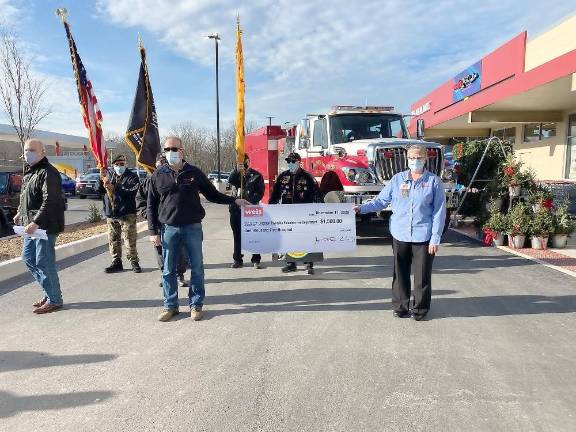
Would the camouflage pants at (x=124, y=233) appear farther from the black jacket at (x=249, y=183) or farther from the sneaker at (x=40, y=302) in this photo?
the sneaker at (x=40, y=302)

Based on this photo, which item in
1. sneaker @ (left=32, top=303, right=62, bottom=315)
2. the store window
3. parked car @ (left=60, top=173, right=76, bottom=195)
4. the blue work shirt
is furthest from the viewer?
parked car @ (left=60, top=173, right=76, bottom=195)

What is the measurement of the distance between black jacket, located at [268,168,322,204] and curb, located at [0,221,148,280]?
4.18m

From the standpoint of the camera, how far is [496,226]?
869cm

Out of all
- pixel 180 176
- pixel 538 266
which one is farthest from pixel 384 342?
pixel 538 266

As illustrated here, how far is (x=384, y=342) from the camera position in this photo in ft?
13.5

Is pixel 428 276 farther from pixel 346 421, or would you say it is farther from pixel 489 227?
pixel 489 227

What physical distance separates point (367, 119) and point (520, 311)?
6.26 metres

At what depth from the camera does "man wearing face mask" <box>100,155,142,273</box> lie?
22.0ft

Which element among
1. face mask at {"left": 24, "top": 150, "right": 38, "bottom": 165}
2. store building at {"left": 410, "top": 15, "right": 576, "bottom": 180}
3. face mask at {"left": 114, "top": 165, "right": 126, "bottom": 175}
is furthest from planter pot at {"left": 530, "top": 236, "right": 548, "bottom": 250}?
face mask at {"left": 24, "top": 150, "right": 38, "bottom": 165}

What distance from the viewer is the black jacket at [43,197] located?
4828mm

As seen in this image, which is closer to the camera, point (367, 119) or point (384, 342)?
point (384, 342)

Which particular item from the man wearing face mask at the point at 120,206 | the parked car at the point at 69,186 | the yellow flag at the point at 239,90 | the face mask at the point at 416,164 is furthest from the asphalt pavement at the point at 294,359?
the parked car at the point at 69,186

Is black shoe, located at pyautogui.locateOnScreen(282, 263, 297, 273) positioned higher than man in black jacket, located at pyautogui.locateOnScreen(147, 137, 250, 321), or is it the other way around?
man in black jacket, located at pyautogui.locateOnScreen(147, 137, 250, 321)

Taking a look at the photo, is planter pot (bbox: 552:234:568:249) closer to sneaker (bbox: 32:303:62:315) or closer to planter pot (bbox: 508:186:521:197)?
planter pot (bbox: 508:186:521:197)
